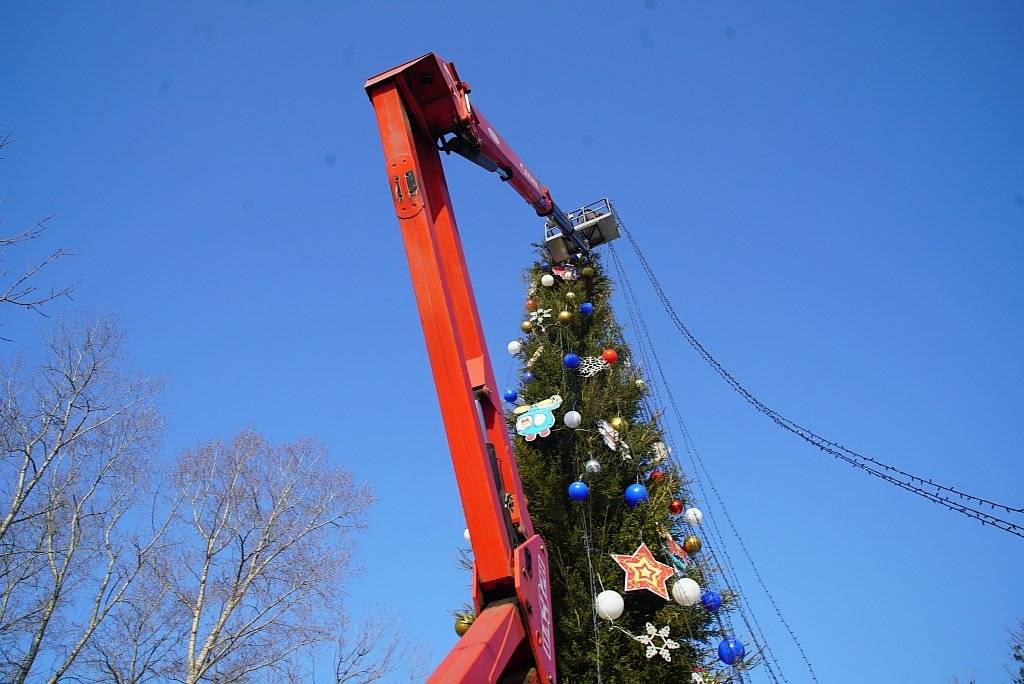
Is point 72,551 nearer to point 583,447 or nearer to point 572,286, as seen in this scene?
point 583,447

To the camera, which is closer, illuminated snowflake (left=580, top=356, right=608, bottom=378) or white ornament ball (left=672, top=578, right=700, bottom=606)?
white ornament ball (left=672, top=578, right=700, bottom=606)

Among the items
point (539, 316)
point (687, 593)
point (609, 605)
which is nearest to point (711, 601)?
point (687, 593)

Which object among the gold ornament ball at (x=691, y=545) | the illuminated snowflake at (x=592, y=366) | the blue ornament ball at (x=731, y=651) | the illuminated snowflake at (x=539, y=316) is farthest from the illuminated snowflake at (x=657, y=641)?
the illuminated snowflake at (x=539, y=316)

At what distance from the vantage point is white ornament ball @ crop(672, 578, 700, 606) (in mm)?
6664

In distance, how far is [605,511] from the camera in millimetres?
7648

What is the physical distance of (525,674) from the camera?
464cm

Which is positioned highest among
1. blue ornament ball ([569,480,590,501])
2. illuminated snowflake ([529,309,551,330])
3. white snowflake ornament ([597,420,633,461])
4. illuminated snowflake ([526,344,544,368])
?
illuminated snowflake ([529,309,551,330])

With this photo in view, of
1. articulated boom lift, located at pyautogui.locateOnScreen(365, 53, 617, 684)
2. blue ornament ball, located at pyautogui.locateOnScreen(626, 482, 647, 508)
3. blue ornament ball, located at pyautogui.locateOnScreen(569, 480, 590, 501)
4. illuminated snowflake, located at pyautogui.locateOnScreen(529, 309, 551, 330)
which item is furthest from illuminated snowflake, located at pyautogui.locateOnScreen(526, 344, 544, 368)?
articulated boom lift, located at pyautogui.locateOnScreen(365, 53, 617, 684)

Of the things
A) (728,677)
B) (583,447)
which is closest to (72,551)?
(583,447)

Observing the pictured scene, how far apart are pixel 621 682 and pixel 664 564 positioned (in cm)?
123

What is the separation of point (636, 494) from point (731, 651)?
68.2 inches

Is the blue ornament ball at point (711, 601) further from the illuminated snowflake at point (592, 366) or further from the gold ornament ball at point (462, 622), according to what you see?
the illuminated snowflake at point (592, 366)

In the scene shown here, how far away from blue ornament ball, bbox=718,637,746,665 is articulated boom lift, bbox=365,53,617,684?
2361 millimetres

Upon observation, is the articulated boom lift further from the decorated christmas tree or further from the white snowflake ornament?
the white snowflake ornament
